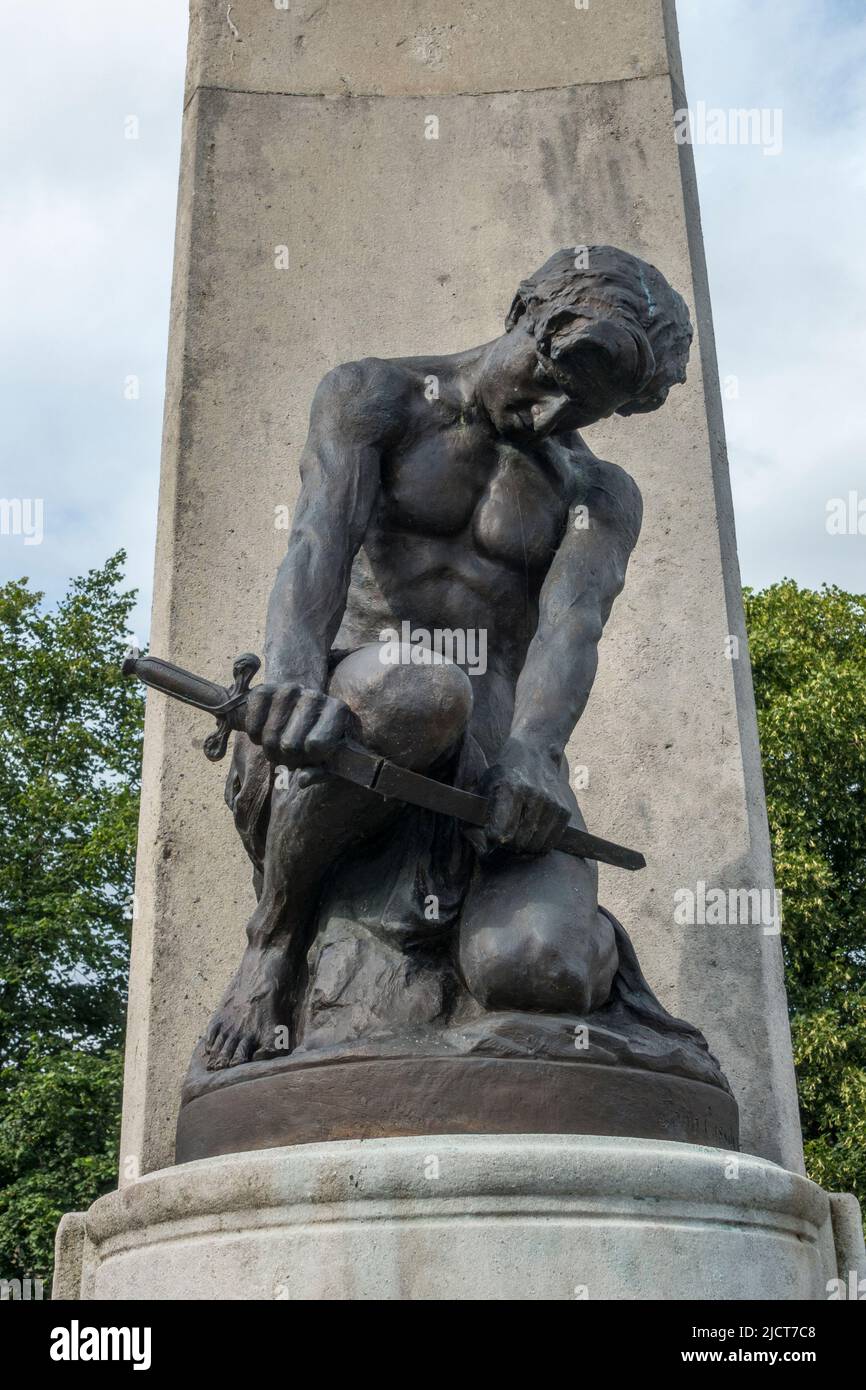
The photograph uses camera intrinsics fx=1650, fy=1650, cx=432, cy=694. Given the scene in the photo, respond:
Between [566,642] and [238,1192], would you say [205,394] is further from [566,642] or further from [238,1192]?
[238,1192]

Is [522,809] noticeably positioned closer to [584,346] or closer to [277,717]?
[277,717]

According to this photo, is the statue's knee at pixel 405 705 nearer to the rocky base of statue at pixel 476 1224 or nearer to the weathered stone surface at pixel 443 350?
the rocky base of statue at pixel 476 1224

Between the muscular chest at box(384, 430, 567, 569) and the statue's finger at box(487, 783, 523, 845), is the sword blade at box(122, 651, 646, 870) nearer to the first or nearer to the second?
the statue's finger at box(487, 783, 523, 845)

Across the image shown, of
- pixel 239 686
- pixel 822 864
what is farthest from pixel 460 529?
pixel 822 864

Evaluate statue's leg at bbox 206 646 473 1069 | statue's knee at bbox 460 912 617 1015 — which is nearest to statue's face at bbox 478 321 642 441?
statue's leg at bbox 206 646 473 1069

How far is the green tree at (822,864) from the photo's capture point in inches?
575

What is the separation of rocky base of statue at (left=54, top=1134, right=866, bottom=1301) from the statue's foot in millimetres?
345

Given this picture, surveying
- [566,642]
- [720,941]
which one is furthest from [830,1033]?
[566,642]

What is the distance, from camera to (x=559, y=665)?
150 inches

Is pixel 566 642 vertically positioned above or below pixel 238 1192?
above

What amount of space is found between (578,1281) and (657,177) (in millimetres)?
4490

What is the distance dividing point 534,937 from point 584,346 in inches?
51.7

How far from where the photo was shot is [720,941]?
5168mm

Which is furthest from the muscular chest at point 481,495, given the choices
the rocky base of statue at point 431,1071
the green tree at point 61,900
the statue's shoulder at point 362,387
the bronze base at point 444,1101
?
the green tree at point 61,900
